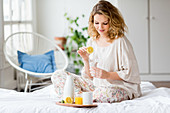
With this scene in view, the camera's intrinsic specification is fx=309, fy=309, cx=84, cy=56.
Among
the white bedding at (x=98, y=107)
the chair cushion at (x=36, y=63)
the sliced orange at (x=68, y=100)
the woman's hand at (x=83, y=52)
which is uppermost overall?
the woman's hand at (x=83, y=52)

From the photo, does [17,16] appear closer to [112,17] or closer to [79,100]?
[112,17]

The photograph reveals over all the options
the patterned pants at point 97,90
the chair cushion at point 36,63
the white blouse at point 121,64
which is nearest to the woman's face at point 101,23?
the white blouse at point 121,64

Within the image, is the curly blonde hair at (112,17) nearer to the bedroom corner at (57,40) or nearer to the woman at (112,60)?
the woman at (112,60)

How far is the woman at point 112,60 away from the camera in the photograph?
6.89 ft

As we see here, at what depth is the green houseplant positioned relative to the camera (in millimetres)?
4484

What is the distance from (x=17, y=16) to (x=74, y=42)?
1.08m

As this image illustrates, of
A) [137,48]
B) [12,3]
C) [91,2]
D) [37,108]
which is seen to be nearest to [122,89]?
[37,108]

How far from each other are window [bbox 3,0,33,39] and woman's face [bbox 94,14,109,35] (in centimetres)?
174

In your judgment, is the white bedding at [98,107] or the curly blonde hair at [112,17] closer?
the white bedding at [98,107]

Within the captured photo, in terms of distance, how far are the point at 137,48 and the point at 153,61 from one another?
1.03ft

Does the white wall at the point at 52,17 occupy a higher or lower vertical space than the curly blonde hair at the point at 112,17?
higher

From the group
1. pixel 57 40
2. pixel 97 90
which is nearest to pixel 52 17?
pixel 57 40

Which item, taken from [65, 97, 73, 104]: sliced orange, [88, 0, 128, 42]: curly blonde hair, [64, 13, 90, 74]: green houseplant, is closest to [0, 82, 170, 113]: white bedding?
[65, 97, 73, 104]: sliced orange

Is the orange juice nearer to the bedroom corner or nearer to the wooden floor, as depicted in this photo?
the bedroom corner
